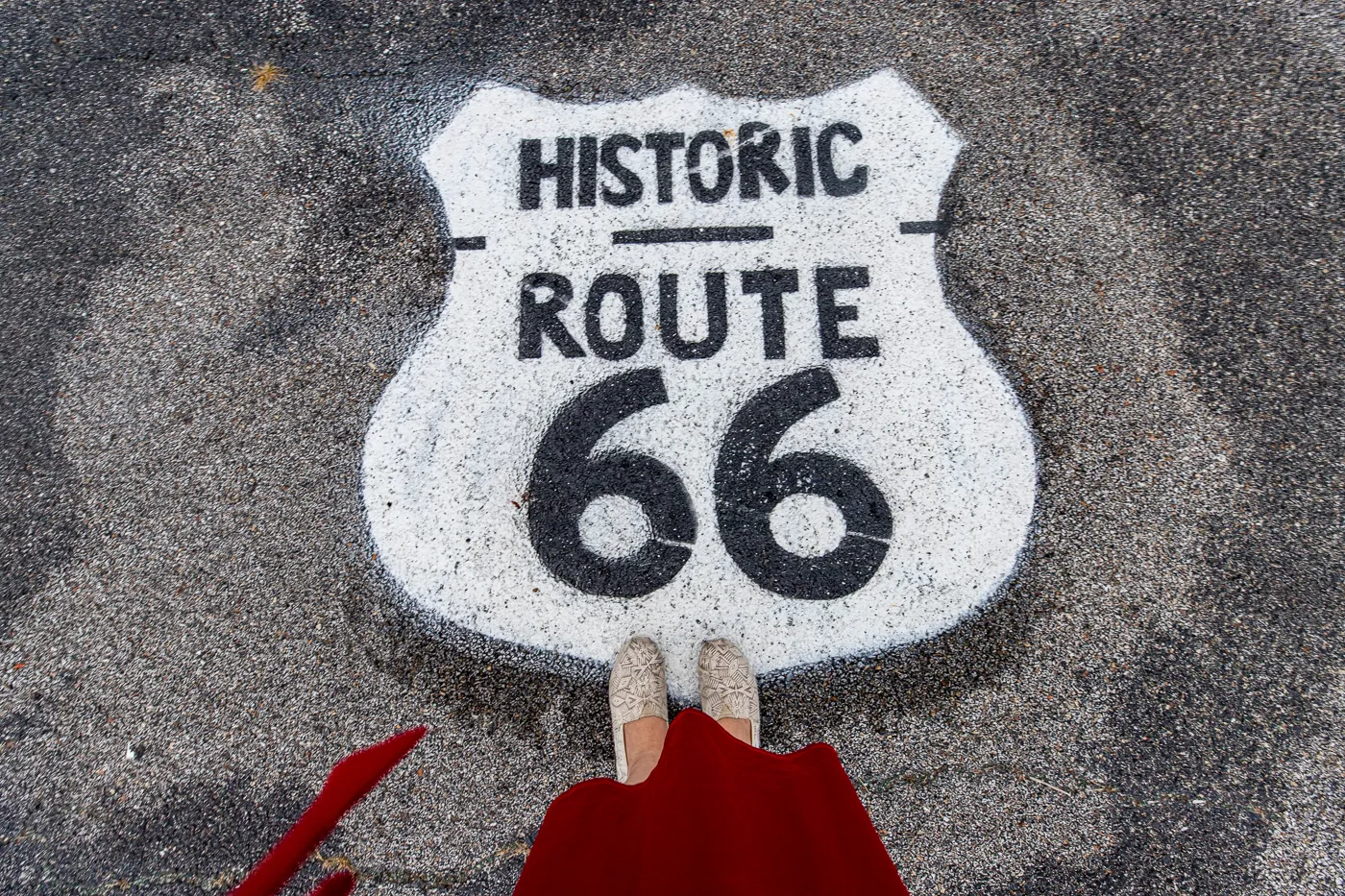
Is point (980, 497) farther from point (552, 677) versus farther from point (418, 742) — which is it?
point (418, 742)

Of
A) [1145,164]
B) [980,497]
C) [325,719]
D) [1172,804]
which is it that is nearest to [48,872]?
[325,719]

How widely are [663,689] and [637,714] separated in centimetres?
10

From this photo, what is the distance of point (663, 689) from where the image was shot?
2.14m

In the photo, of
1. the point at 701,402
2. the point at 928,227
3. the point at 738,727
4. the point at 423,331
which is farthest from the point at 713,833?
the point at 928,227

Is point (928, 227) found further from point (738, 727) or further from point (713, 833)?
point (713, 833)

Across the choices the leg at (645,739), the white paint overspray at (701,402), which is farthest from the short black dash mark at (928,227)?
the leg at (645,739)

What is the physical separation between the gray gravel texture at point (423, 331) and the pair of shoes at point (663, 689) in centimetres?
10

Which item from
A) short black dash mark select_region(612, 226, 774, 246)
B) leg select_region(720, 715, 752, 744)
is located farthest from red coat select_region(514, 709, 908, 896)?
short black dash mark select_region(612, 226, 774, 246)

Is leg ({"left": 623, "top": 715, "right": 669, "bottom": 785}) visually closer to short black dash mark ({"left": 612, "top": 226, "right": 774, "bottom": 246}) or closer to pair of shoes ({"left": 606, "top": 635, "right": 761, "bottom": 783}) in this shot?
pair of shoes ({"left": 606, "top": 635, "right": 761, "bottom": 783})

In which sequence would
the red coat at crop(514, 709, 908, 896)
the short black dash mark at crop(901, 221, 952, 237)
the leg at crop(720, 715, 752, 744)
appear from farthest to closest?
the short black dash mark at crop(901, 221, 952, 237)
the leg at crop(720, 715, 752, 744)
the red coat at crop(514, 709, 908, 896)

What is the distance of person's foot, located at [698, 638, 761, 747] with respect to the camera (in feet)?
6.85

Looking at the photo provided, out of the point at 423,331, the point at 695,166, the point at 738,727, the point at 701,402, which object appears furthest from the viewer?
the point at 695,166

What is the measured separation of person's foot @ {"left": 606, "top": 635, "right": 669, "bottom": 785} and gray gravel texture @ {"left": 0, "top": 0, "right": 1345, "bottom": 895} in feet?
Answer: 0.33

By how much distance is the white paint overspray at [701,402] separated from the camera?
7.38 feet
